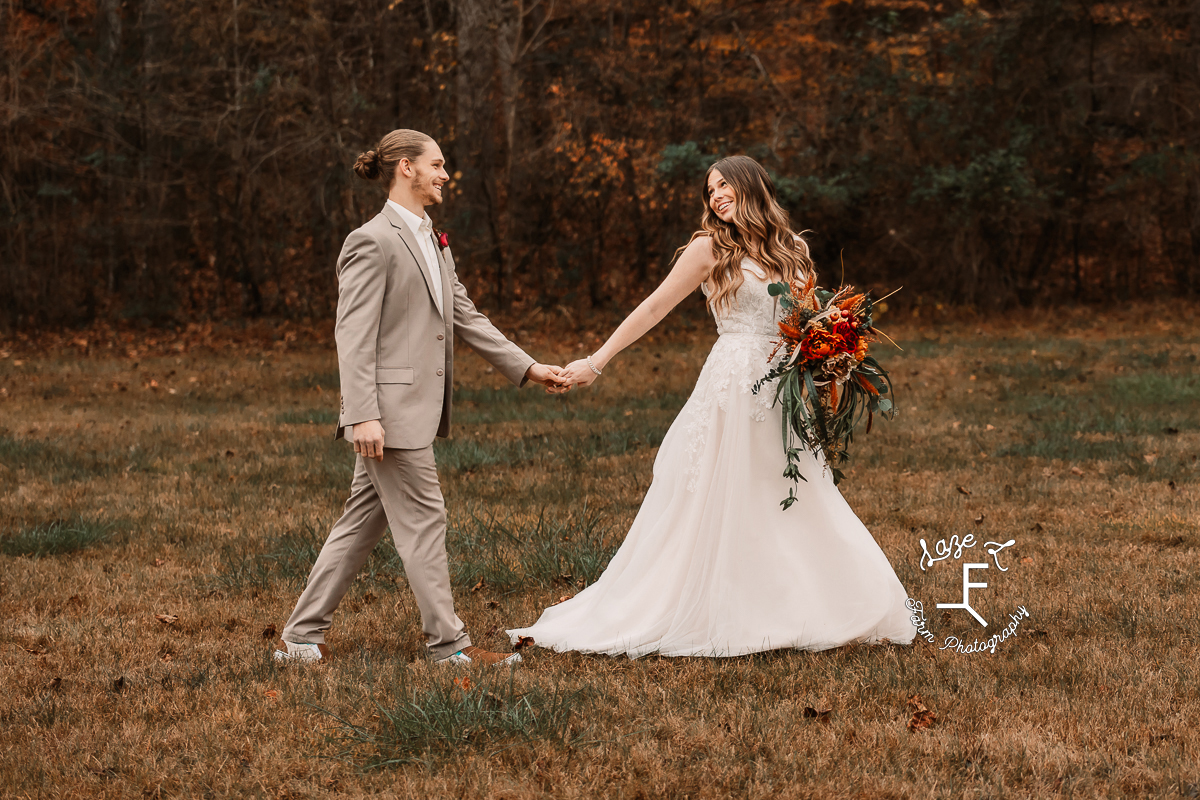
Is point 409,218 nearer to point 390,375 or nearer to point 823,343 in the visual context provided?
point 390,375

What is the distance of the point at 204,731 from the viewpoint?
14.1 feet

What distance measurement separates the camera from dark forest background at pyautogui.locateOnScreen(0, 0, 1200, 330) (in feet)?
70.8

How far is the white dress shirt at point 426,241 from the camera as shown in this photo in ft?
16.0

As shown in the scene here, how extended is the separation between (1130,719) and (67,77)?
72.6 feet

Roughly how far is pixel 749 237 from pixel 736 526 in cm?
124

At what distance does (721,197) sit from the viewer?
521cm

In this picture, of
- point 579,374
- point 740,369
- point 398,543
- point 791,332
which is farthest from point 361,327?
point 791,332

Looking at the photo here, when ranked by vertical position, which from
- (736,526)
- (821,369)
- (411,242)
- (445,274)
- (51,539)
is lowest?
(51,539)

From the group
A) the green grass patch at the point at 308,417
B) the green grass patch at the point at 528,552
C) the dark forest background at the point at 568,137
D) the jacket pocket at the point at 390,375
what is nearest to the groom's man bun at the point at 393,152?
the jacket pocket at the point at 390,375

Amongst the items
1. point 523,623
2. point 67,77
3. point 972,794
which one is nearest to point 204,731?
point 523,623

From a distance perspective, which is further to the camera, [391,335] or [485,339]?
[485,339]

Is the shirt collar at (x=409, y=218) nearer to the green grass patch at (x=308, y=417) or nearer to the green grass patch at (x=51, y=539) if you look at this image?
the green grass patch at (x=51, y=539)

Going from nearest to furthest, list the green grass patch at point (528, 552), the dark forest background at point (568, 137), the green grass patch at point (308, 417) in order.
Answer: the green grass patch at point (528, 552) < the green grass patch at point (308, 417) < the dark forest background at point (568, 137)

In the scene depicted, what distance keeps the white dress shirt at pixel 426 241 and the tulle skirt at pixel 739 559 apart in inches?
48.8
